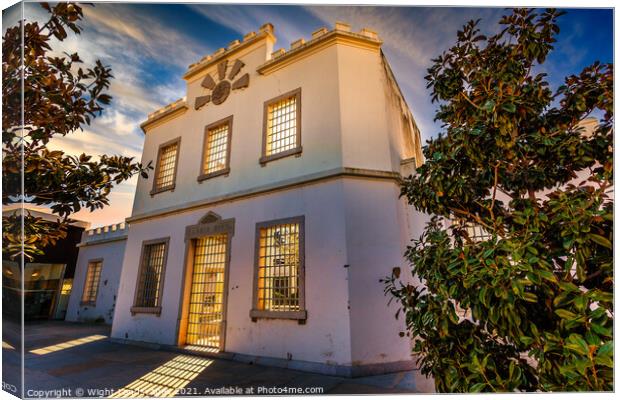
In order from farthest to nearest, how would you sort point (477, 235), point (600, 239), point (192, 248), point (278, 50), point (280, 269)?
point (192, 248) < point (278, 50) < point (477, 235) < point (280, 269) < point (600, 239)

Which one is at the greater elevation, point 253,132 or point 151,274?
point 253,132

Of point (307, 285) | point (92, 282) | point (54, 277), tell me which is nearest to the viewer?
point (307, 285)

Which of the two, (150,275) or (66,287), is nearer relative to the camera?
(150,275)

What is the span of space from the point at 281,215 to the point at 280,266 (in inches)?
48.5

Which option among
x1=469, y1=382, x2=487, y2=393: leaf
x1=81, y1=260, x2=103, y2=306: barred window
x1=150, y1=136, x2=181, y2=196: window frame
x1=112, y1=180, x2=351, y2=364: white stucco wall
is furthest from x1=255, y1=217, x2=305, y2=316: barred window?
x1=81, y1=260, x2=103, y2=306: barred window

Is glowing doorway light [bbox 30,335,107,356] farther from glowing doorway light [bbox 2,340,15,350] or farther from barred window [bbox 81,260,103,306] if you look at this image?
barred window [bbox 81,260,103,306]

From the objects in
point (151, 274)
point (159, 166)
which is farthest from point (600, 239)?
point (159, 166)

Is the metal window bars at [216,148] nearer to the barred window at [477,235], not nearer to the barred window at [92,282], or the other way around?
the barred window at [477,235]

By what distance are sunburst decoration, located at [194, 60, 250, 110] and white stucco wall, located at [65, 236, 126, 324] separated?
35.0ft

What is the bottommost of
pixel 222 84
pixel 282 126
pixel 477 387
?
pixel 477 387

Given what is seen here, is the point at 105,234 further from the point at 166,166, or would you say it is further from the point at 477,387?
the point at 477,387

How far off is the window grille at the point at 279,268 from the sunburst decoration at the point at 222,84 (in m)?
4.89

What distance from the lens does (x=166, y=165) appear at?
10.6 m

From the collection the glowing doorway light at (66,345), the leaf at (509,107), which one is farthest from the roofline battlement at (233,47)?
the glowing doorway light at (66,345)
